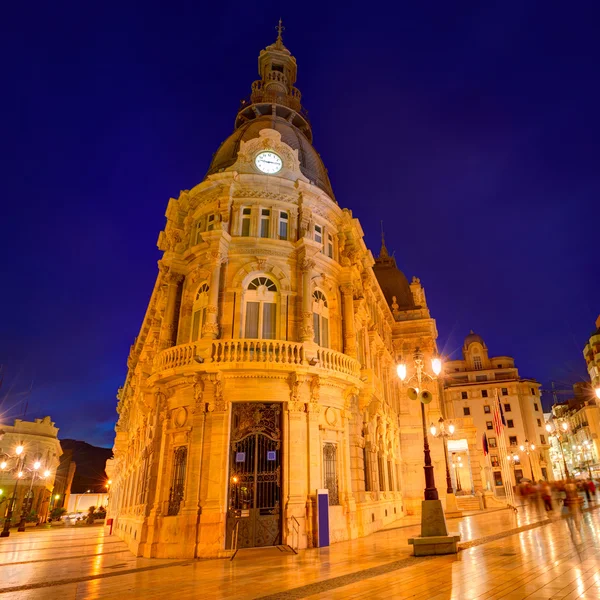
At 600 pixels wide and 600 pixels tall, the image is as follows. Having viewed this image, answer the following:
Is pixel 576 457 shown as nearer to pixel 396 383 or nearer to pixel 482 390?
pixel 482 390

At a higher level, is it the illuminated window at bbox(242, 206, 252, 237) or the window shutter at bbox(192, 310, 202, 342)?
the illuminated window at bbox(242, 206, 252, 237)

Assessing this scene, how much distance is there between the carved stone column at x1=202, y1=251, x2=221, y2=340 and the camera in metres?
18.0

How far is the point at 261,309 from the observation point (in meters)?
19.7

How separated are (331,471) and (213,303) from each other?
8.59 meters

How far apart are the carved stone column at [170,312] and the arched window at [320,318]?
667 cm

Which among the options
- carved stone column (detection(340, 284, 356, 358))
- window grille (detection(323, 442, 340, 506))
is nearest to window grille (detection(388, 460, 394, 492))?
window grille (detection(323, 442, 340, 506))

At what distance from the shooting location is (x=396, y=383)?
36.8 meters

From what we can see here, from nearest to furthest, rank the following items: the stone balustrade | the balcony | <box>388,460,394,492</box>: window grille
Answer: the balcony → the stone balustrade → <box>388,460,394,492</box>: window grille

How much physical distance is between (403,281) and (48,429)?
64.7m

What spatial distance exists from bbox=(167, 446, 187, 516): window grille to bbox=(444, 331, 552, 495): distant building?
56215mm

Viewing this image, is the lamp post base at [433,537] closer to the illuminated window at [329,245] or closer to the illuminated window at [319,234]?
the illuminated window at [329,245]

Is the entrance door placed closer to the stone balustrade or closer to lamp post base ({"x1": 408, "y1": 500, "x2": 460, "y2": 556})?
the stone balustrade

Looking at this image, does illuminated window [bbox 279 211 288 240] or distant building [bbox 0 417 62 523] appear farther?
distant building [bbox 0 417 62 523]

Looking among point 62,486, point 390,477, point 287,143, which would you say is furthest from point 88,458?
point 287,143
